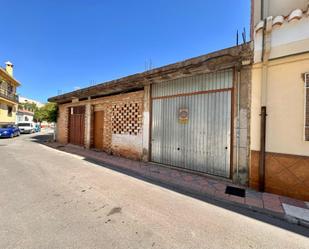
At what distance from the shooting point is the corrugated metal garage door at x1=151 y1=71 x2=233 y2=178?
5.48 metres

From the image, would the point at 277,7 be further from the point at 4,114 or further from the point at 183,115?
the point at 4,114

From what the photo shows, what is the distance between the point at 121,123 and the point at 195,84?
4.36 meters

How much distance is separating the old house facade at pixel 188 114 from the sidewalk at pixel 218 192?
1.48 feet

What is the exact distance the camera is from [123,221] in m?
3.09

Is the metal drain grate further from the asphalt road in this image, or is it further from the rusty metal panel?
the rusty metal panel

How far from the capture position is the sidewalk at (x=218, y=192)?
3.55 meters

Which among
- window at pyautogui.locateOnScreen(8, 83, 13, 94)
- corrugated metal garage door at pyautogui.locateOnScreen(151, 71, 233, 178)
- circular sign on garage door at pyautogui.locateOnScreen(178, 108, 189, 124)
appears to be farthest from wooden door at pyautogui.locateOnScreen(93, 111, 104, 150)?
window at pyautogui.locateOnScreen(8, 83, 13, 94)

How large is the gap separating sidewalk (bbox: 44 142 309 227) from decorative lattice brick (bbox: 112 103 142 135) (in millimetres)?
1921

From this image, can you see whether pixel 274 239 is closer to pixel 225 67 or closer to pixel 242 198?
pixel 242 198

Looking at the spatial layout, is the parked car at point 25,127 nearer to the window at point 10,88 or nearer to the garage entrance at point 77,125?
the window at point 10,88

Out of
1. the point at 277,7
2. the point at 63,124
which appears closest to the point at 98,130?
the point at 63,124

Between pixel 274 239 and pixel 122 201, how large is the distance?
8.90ft

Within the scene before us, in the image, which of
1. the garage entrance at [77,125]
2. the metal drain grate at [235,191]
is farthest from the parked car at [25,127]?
the metal drain grate at [235,191]

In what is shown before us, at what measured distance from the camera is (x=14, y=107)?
29672 mm
